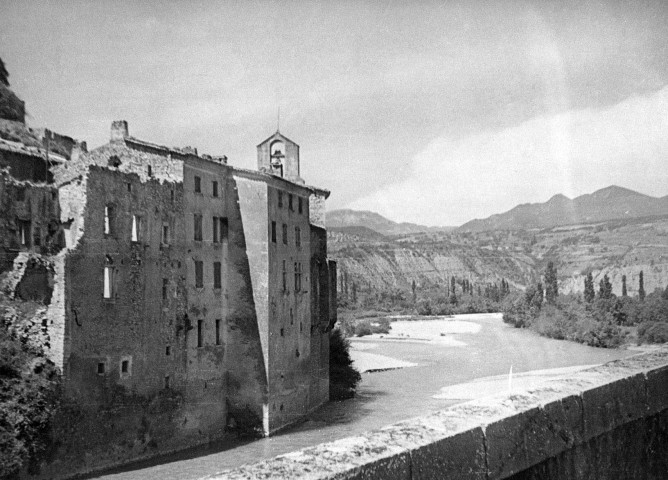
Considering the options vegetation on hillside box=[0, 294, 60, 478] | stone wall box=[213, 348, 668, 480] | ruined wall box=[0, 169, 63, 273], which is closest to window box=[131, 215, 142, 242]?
ruined wall box=[0, 169, 63, 273]

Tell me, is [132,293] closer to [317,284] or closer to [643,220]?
[317,284]

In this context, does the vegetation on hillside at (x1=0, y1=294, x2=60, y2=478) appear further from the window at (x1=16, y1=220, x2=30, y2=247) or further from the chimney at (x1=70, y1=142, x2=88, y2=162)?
the chimney at (x1=70, y1=142, x2=88, y2=162)

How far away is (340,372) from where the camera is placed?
48125 mm

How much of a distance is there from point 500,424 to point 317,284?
37.4 meters

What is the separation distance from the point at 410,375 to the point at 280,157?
2392 centimetres

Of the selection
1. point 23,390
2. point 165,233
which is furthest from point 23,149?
point 23,390

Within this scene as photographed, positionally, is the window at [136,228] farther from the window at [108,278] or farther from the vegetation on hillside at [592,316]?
the vegetation on hillside at [592,316]

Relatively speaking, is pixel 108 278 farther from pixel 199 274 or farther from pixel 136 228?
pixel 199 274

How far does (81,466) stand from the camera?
2588cm

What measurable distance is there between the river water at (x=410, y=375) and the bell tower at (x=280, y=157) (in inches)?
588

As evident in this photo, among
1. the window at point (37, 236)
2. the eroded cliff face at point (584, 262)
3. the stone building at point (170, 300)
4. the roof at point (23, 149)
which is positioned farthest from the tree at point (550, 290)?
the window at point (37, 236)

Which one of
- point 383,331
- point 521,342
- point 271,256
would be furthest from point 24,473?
point 383,331

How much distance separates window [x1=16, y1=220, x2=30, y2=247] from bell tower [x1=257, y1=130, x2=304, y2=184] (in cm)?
1884

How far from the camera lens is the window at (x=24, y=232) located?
1039 inches
